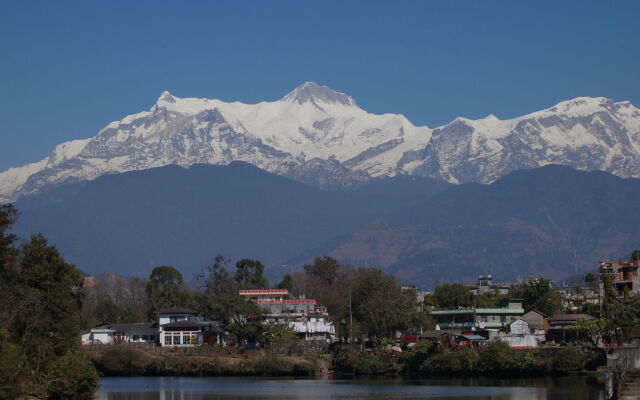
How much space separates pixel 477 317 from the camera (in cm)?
14225

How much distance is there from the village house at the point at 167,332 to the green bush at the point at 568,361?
47001mm

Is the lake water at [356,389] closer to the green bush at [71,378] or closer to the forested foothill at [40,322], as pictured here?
the green bush at [71,378]

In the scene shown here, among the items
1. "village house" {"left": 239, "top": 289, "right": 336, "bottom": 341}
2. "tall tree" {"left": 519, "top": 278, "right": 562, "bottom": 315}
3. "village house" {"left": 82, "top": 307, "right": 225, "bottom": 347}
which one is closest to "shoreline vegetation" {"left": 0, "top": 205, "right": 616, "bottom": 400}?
"tall tree" {"left": 519, "top": 278, "right": 562, "bottom": 315}

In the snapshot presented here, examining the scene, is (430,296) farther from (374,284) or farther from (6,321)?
(6,321)

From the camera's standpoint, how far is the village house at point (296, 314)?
13688cm

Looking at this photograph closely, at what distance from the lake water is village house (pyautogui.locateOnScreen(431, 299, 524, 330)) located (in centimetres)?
3954

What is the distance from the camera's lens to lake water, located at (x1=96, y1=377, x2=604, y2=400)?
7981 centimetres

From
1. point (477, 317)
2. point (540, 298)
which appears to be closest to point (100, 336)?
point (477, 317)

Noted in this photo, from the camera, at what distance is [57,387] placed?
2926 inches

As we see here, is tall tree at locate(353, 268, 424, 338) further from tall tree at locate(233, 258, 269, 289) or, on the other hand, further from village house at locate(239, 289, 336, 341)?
tall tree at locate(233, 258, 269, 289)

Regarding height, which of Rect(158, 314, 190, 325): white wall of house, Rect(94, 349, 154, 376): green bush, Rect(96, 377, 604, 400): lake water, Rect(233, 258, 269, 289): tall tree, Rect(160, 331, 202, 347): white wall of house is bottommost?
Rect(96, 377, 604, 400): lake water

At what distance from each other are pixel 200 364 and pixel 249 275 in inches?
2409

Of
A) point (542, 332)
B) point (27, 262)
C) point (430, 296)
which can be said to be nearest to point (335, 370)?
point (542, 332)

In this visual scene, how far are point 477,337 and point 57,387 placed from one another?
54565 millimetres
